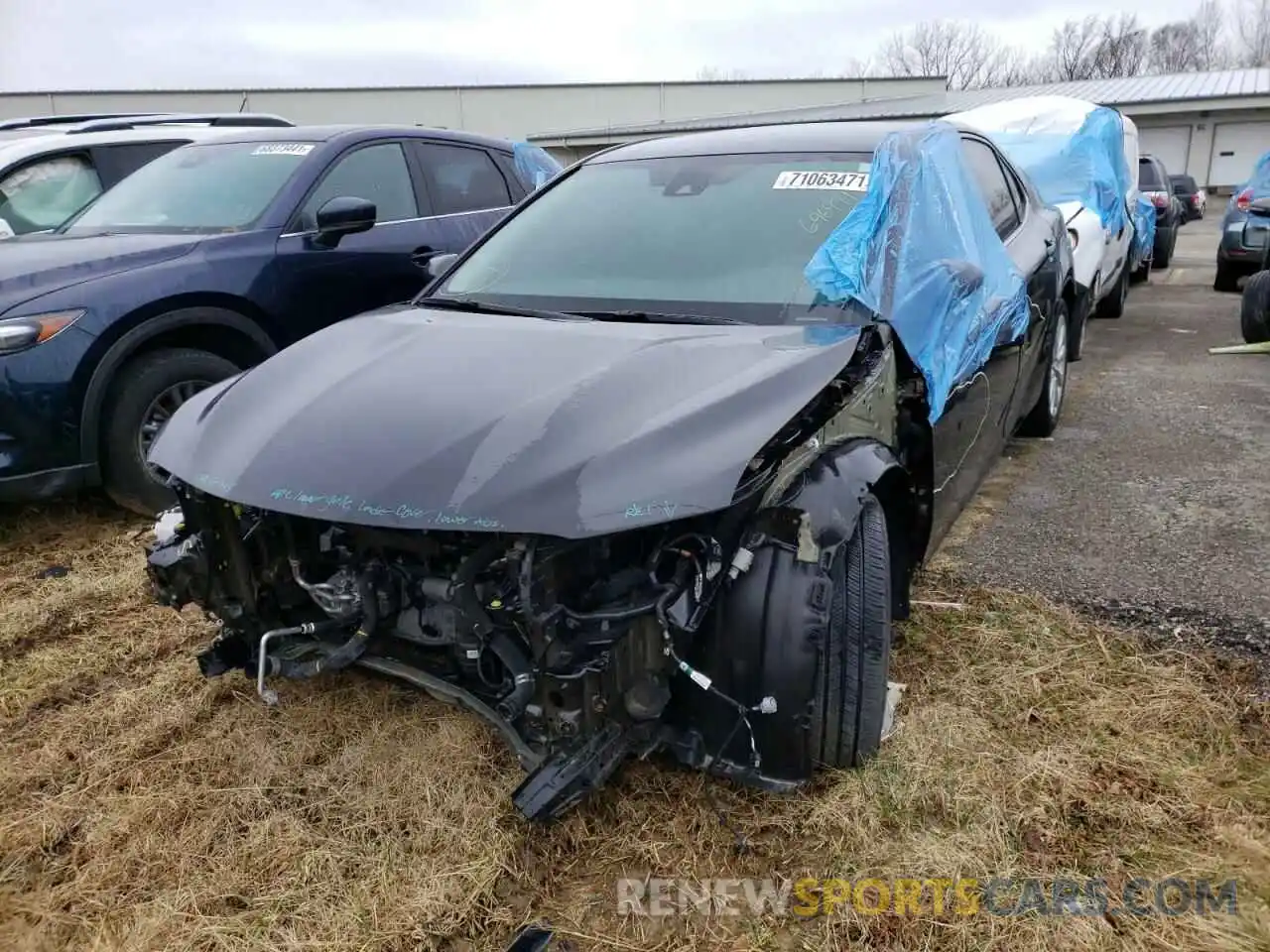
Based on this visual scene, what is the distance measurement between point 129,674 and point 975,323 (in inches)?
115

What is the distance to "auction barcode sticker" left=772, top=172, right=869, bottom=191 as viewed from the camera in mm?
3033

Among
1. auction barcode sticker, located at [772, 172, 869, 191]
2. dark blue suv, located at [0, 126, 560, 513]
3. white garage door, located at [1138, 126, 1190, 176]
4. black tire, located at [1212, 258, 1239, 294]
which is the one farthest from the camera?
white garage door, located at [1138, 126, 1190, 176]

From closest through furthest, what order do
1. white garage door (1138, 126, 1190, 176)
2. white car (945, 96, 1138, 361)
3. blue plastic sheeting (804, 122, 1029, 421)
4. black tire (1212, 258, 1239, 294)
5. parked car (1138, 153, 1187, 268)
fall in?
1. blue plastic sheeting (804, 122, 1029, 421)
2. white car (945, 96, 1138, 361)
3. black tire (1212, 258, 1239, 294)
4. parked car (1138, 153, 1187, 268)
5. white garage door (1138, 126, 1190, 176)

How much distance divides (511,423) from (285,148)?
153 inches

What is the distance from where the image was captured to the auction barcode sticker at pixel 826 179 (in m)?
3.03

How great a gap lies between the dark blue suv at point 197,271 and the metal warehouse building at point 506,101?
2454 cm

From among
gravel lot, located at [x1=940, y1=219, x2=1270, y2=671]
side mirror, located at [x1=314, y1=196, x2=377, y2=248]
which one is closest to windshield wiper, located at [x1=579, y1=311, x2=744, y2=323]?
gravel lot, located at [x1=940, y1=219, x2=1270, y2=671]

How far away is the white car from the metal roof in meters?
18.8

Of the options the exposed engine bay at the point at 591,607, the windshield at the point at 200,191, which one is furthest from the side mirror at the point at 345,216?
the exposed engine bay at the point at 591,607

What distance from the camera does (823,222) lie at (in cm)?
296

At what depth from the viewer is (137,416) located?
4211mm

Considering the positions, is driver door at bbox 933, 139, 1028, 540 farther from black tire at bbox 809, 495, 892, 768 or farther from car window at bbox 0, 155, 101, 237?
car window at bbox 0, 155, 101, 237

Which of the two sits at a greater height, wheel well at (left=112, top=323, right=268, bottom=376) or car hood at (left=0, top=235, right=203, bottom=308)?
car hood at (left=0, top=235, right=203, bottom=308)

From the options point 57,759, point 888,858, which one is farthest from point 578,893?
point 57,759
